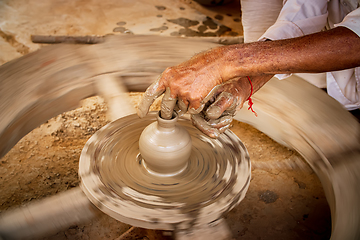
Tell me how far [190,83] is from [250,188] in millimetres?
1031

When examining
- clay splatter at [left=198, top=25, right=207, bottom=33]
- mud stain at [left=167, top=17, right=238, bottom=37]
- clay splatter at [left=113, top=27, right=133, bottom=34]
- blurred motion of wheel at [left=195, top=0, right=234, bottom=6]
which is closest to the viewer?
clay splatter at [left=113, top=27, right=133, bottom=34]

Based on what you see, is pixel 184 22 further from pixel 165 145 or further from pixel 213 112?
pixel 165 145

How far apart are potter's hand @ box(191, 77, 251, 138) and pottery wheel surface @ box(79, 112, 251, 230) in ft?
0.52

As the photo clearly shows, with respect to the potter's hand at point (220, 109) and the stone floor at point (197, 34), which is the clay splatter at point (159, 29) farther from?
the potter's hand at point (220, 109)

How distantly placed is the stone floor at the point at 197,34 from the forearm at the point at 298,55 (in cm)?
90

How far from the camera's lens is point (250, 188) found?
6.80ft

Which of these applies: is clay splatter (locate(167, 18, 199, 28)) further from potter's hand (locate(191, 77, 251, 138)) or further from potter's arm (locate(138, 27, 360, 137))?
potter's arm (locate(138, 27, 360, 137))

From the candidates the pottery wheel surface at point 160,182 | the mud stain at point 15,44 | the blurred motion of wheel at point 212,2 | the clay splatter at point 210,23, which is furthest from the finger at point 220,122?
the blurred motion of wheel at point 212,2

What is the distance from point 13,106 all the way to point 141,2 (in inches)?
128

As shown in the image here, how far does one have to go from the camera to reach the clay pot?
4.76ft

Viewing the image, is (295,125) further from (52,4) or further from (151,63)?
(52,4)

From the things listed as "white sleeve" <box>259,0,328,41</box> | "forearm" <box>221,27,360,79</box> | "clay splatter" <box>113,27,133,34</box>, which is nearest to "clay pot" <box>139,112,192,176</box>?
"forearm" <box>221,27,360,79</box>

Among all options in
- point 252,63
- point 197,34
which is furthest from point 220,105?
point 197,34

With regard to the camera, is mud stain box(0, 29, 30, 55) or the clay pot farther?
mud stain box(0, 29, 30, 55)
